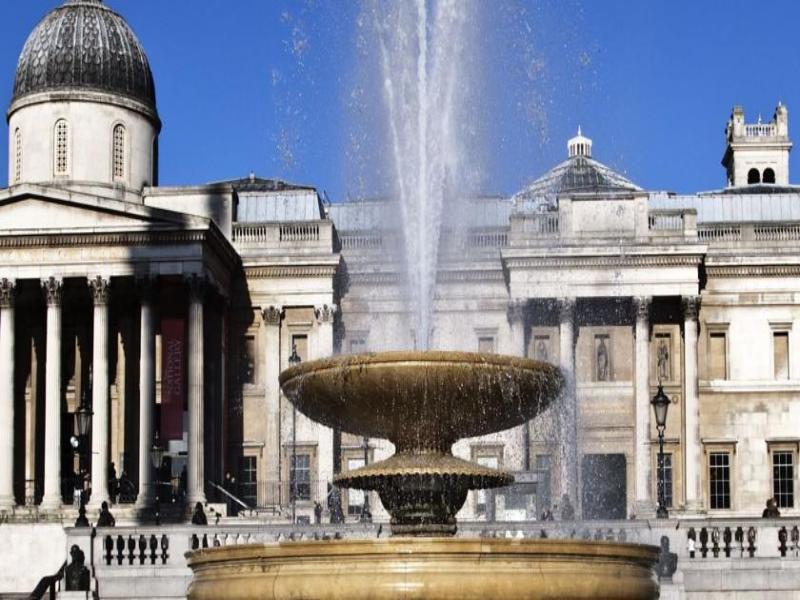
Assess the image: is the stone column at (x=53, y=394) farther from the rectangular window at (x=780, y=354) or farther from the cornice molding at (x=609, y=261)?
the rectangular window at (x=780, y=354)

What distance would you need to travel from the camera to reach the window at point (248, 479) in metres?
60.5

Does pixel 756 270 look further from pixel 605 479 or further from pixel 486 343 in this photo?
pixel 486 343

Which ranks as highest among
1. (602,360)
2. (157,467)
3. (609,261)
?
(609,261)

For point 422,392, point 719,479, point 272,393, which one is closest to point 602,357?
point 719,479

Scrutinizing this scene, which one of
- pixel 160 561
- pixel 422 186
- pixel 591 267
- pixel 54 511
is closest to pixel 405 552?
pixel 422 186

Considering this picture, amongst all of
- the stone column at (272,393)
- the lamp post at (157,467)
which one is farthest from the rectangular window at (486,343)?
the lamp post at (157,467)

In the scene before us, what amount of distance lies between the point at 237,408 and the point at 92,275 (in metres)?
8.04

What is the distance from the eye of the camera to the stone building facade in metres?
58.6

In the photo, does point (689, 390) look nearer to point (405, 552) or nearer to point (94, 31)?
point (94, 31)

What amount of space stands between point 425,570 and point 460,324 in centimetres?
4443

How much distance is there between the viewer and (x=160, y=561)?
34062 mm

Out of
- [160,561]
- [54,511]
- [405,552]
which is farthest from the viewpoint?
[54,511]

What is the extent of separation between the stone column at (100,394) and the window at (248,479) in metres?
6.80

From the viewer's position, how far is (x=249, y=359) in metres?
61.4
